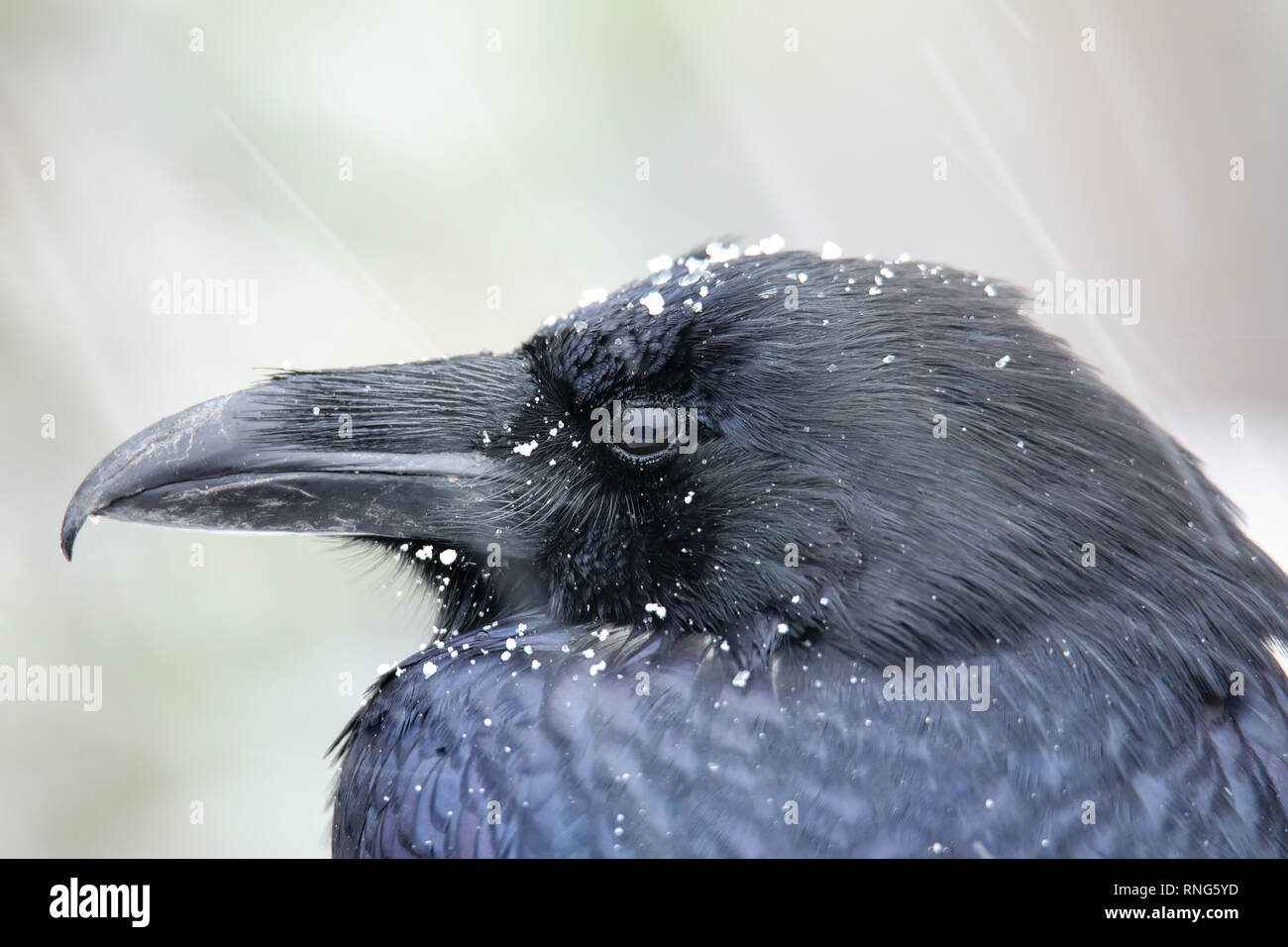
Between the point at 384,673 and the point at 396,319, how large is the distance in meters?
2.64

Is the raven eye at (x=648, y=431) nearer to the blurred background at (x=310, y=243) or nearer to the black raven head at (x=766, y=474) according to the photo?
the black raven head at (x=766, y=474)

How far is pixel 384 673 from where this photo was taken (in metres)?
1.80

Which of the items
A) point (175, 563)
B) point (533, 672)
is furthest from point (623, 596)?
point (175, 563)

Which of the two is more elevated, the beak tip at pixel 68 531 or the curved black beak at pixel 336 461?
the curved black beak at pixel 336 461

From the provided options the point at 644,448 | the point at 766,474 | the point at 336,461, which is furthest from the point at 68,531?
the point at 766,474

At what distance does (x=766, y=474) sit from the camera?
163cm

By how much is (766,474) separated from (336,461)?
64 centimetres

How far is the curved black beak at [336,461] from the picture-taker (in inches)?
66.3

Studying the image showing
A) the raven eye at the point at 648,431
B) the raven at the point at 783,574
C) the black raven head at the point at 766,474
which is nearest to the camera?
the raven at the point at 783,574

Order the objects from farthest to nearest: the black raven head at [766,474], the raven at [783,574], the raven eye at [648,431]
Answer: the raven eye at [648,431] < the black raven head at [766,474] < the raven at [783,574]

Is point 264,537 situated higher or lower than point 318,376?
lower

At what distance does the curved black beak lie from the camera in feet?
5.52

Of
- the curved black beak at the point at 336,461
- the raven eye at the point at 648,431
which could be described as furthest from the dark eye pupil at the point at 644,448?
the curved black beak at the point at 336,461
